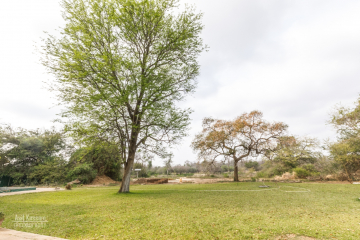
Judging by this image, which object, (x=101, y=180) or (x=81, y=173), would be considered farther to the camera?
(x=101, y=180)

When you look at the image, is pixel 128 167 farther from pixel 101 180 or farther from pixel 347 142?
pixel 347 142

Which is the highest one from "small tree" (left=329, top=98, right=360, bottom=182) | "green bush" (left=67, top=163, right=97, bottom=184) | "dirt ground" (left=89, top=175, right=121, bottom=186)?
"small tree" (left=329, top=98, right=360, bottom=182)

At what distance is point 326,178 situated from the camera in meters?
15.8

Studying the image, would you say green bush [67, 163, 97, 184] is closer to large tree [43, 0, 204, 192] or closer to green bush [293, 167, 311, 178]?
large tree [43, 0, 204, 192]

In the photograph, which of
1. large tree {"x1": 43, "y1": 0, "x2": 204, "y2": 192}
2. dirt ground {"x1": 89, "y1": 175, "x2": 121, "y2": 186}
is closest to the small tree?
large tree {"x1": 43, "y1": 0, "x2": 204, "y2": 192}

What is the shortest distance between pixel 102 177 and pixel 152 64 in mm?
21931

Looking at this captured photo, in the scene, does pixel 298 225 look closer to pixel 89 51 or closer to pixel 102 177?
pixel 89 51

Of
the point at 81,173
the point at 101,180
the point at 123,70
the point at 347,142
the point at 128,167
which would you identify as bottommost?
the point at 101,180

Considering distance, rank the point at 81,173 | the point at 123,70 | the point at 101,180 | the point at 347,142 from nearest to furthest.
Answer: the point at 123,70 < the point at 347,142 < the point at 81,173 < the point at 101,180

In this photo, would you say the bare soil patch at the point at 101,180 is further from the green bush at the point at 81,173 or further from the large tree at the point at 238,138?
the large tree at the point at 238,138

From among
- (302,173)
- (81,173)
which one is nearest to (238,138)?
(302,173)

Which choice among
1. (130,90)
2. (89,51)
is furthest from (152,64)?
(89,51)

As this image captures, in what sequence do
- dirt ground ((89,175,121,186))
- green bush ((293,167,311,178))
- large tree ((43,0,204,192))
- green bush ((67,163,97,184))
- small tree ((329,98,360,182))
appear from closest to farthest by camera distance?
Result: large tree ((43,0,204,192))
small tree ((329,98,360,182))
green bush ((293,167,311,178))
green bush ((67,163,97,184))
dirt ground ((89,175,121,186))

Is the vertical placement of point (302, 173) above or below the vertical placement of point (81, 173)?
above
